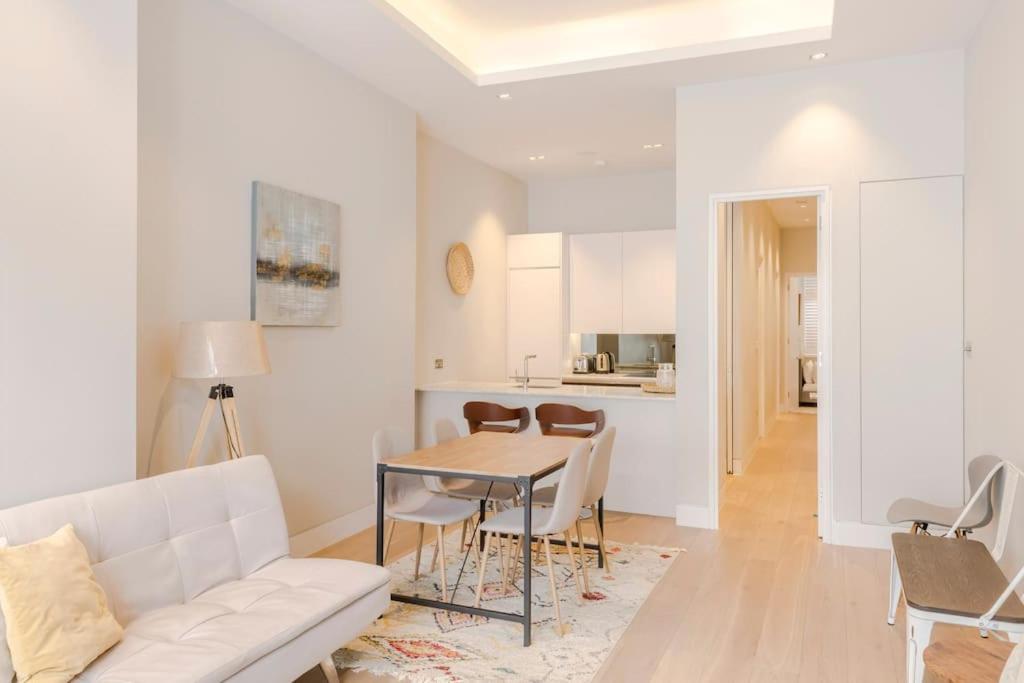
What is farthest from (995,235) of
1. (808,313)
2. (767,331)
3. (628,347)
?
(808,313)

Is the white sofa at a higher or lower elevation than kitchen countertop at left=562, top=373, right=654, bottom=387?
lower

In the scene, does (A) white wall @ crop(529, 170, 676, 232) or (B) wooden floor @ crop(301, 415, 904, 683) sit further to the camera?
(A) white wall @ crop(529, 170, 676, 232)

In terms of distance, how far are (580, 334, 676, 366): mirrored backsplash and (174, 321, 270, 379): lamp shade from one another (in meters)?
5.11

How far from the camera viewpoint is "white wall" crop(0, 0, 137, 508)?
7.66 ft

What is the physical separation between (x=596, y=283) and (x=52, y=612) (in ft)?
19.7

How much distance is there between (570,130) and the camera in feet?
19.0

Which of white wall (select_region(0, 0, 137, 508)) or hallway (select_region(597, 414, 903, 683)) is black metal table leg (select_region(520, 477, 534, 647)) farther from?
white wall (select_region(0, 0, 137, 508))

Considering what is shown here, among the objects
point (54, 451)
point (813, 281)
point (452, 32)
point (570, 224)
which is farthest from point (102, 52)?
point (813, 281)

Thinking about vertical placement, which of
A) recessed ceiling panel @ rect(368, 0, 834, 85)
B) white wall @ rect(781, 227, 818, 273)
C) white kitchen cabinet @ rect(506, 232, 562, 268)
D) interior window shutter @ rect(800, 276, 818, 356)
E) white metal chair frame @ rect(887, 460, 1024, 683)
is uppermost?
recessed ceiling panel @ rect(368, 0, 834, 85)

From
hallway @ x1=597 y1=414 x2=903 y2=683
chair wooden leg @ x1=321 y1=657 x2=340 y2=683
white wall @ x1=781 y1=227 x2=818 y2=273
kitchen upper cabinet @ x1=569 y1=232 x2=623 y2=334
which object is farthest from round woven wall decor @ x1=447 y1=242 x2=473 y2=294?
white wall @ x1=781 y1=227 x2=818 y2=273

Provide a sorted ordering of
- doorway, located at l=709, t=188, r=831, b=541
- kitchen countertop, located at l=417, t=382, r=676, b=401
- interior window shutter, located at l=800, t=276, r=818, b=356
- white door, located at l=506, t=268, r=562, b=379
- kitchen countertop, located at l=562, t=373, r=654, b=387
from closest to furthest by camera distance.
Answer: doorway, located at l=709, t=188, r=831, b=541 → kitchen countertop, located at l=417, t=382, r=676, b=401 → kitchen countertop, located at l=562, t=373, r=654, b=387 → white door, located at l=506, t=268, r=562, b=379 → interior window shutter, located at l=800, t=276, r=818, b=356

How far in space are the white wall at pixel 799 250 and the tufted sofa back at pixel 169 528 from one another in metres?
10.2

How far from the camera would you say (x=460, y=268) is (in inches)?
257

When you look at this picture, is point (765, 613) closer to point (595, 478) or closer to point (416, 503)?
point (595, 478)
